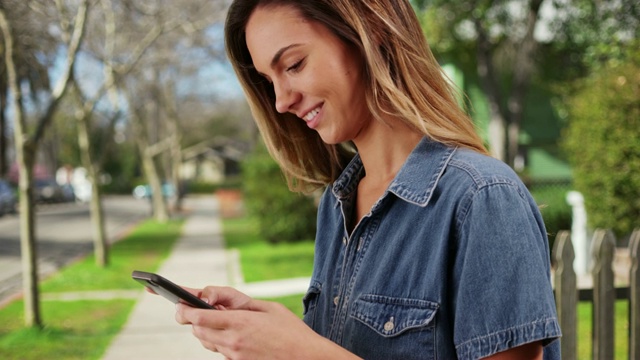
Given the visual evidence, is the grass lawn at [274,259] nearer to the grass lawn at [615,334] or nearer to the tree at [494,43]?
the grass lawn at [615,334]

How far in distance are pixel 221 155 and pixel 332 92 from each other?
83.4 m

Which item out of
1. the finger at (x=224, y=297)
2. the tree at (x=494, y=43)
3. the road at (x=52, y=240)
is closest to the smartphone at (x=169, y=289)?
the finger at (x=224, y=297)

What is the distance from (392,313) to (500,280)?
275mm

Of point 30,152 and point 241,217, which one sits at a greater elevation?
point 30,152

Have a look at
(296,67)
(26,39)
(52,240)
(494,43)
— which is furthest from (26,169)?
(494,43)

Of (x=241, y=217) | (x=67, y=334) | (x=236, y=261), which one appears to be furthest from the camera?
(x=241, y=217)

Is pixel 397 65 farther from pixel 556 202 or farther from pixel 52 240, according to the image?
pixel 52 240

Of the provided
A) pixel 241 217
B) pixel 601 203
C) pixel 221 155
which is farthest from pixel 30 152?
pixel 221 155

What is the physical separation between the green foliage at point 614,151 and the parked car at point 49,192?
35752mm

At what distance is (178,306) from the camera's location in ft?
4.77

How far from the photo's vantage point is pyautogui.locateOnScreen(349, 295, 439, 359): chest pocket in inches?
56.4

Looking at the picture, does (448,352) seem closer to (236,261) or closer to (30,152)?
(30,152)

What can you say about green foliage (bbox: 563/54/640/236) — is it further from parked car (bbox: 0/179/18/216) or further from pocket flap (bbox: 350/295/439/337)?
parked car (bbox: 0/179/18/216)

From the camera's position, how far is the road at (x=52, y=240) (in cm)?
1248
